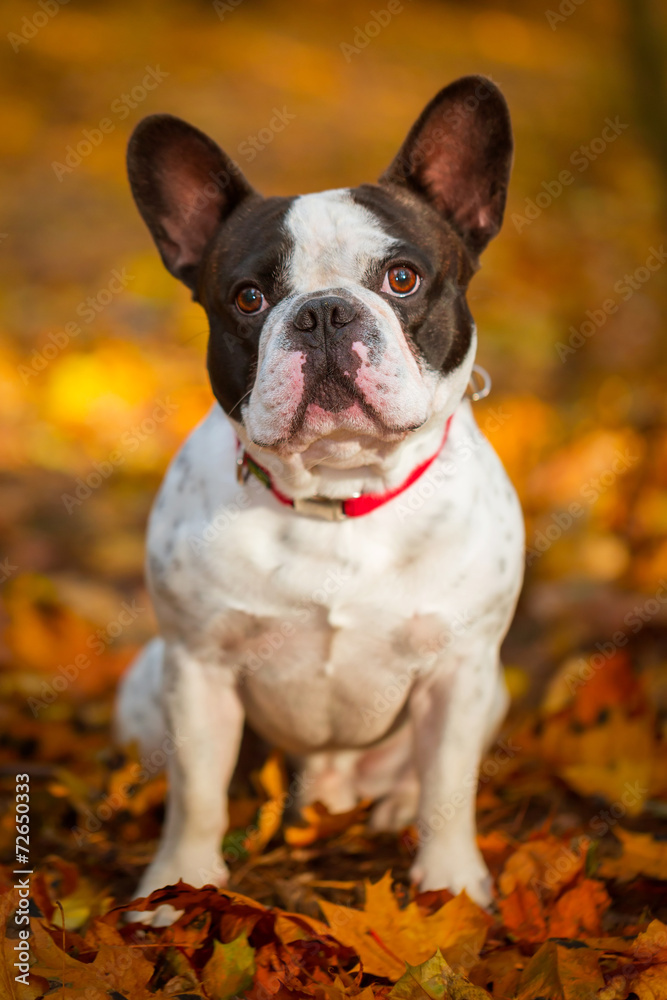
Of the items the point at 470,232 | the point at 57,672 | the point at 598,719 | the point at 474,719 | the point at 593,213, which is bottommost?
the point at 57,672

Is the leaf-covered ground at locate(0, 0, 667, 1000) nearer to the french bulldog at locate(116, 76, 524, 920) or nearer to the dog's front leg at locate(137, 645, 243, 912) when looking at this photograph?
the dog's front leg at locate(137, 645, 243, 912)

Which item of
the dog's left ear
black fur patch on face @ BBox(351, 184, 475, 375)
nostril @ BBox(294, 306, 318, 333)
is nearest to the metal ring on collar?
black fur patch on face @ BBox(351, 184, 475, 375)

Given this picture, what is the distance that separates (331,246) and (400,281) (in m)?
0.18

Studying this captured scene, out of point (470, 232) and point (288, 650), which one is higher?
point (470, 232)

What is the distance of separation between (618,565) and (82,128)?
6928 mm

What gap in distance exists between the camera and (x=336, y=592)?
240 centimetres

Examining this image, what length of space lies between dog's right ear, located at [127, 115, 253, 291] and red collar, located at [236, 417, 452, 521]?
58 centimetres

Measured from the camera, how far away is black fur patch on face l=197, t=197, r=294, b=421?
233 cm

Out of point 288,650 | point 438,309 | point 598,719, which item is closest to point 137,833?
point 288,650

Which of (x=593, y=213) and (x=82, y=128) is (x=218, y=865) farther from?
(x=82, y=128)

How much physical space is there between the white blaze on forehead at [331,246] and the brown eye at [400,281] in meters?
0.05

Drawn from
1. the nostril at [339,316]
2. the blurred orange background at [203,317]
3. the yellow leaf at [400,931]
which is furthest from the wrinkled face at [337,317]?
the blurred orange background at [203,317]

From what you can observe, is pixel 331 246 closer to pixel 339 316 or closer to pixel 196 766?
pixel 339 316

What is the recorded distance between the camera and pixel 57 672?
12.4ft
